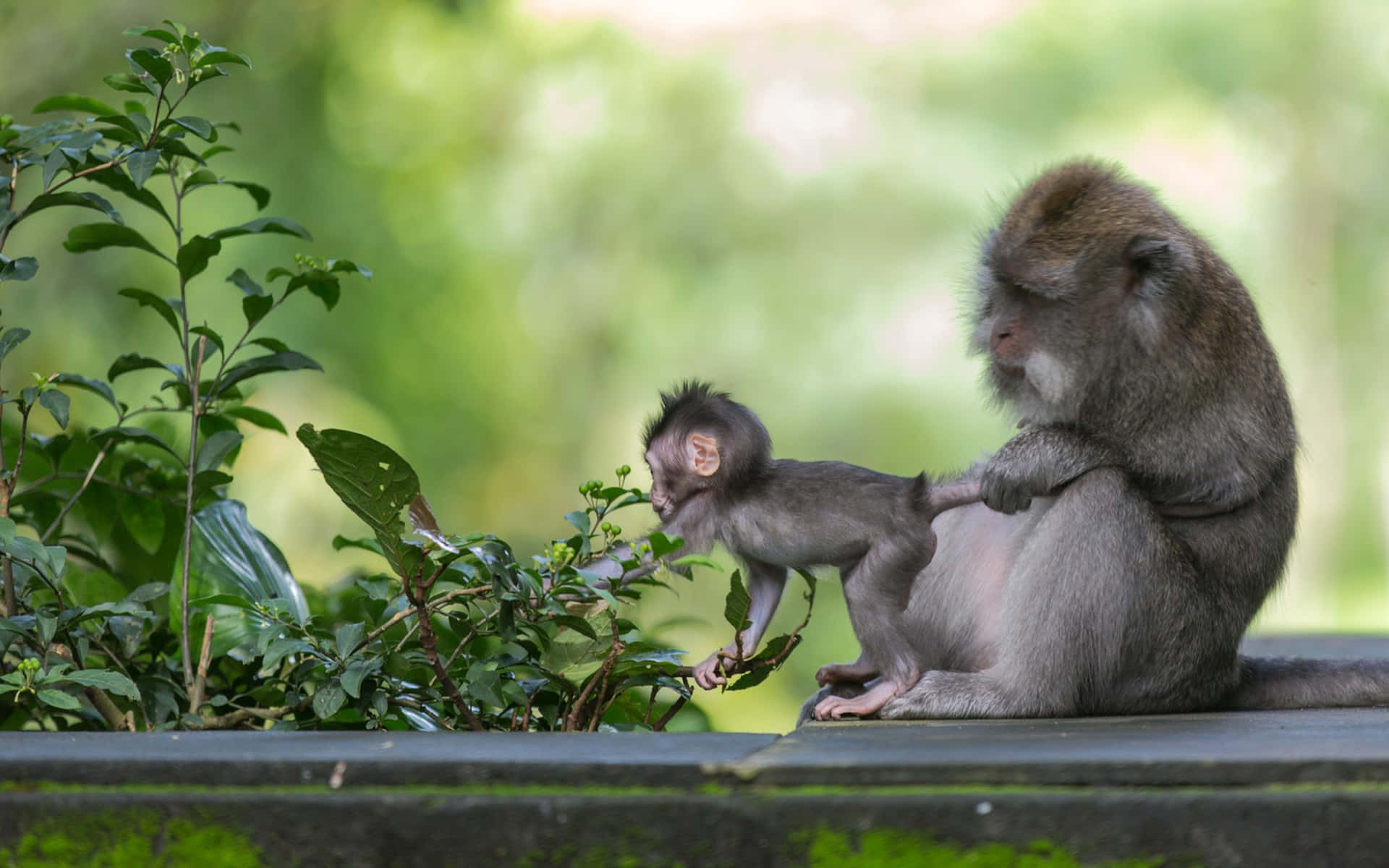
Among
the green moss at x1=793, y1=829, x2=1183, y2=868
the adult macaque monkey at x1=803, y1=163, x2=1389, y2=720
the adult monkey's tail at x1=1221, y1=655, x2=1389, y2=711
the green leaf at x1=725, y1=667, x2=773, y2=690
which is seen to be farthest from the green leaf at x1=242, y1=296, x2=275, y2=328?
the adult monkey's tail at x1=1221, y1=655, x2=1389, y2=711

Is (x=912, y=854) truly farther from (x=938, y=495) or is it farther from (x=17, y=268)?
(x=17, y=268)

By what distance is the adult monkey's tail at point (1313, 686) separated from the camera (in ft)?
10.4

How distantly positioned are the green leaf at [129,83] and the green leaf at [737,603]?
1.62 metres

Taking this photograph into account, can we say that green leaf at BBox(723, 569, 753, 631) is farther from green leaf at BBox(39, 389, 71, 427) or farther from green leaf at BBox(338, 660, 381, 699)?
green leaf at BBox(39, 389, 71, 427)

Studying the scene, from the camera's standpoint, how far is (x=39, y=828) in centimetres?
214

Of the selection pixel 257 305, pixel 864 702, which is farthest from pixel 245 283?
pixel 864 702

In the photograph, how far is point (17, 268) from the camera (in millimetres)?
3031

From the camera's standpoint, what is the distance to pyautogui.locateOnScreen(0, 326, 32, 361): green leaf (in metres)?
3.03

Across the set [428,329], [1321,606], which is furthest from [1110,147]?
[428,329]

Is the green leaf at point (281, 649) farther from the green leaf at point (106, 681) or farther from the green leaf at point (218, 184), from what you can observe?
the green leaf at point (218, 184)

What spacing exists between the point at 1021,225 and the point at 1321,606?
927cm

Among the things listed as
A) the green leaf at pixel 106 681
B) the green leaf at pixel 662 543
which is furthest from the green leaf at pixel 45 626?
the green leaf at pixel 662 543

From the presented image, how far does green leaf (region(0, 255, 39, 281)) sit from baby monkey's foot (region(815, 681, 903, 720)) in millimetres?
1850

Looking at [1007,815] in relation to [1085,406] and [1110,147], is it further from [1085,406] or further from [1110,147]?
[1110,147]
